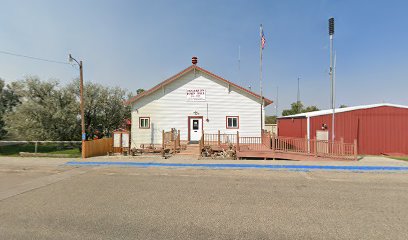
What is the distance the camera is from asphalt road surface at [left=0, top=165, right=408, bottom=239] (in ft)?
14.8

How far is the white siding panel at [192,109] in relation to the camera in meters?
19.4

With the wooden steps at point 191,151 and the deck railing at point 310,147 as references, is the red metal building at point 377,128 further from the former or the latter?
the wooden steps at point 191,151

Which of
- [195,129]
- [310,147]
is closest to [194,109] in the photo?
[195,129]

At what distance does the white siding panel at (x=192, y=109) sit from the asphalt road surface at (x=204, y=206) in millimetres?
9395

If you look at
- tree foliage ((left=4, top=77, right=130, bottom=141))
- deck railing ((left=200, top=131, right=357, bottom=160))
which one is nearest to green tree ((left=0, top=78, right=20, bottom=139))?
tree foliage ((left=4, top=77, right=130, bottom=141))

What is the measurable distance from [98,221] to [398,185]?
10.1 m

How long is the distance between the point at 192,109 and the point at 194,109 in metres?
0.17

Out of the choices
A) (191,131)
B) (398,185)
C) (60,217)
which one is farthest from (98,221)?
(191,131)

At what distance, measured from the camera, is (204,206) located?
19.8ft

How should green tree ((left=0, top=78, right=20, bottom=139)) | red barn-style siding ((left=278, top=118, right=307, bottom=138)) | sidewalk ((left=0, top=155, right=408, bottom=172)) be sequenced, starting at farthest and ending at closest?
1. green tree ((left=0, top=78, right=20, bottom=139))
2. red barn-style siding ((left=278, top=118, right=307, bottom=138))
3. sidewalk ((left=0, top=155, right=408, bottom=172))

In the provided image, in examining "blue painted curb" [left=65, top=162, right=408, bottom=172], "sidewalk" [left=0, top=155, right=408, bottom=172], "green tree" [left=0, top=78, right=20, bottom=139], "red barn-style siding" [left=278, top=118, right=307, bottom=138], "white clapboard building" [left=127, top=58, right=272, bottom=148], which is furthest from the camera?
"green tree" [left=0, top=78, right=20, bottom=139]

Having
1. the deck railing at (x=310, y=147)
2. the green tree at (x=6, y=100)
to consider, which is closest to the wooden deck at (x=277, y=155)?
the deck railing at (x=310, y=147)

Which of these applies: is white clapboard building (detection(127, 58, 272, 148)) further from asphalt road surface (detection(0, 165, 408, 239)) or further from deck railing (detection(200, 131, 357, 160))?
asphalt road surface (detection(0, 165, 408, 239))

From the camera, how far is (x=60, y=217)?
528 cm
